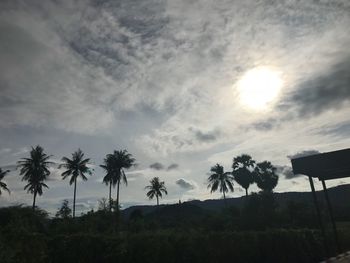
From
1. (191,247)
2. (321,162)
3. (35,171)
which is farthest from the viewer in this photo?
(35,171)

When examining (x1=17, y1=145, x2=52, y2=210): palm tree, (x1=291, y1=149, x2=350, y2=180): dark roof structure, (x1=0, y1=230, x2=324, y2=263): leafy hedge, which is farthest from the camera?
(x1=17, y1=145, x2=52, y2=210): palm tree

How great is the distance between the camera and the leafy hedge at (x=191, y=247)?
13680 mm

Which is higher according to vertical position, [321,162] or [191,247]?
[321,162]

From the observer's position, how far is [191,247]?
44.7ft

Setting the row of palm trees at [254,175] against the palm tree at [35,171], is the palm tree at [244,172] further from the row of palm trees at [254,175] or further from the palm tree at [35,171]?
the palm tree at [35,171]

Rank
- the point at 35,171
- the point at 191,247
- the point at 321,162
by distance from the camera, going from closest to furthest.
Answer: the point at 321,162
the point at 191,247
the point at 35,171

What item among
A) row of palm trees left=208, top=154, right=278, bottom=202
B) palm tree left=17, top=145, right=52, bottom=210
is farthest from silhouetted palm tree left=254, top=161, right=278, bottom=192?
palm tree left=17, top=145, right=52, bottom=210

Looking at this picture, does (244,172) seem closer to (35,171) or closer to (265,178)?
(265,178)

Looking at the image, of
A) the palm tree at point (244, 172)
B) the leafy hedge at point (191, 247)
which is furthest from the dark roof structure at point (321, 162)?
the palm tree at point (244, 172)

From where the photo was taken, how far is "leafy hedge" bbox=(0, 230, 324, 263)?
1368cm

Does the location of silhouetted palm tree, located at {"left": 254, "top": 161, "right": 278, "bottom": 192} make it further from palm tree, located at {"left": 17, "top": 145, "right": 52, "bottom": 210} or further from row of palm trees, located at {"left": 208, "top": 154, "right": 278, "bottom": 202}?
palm tree, located at {"left": 17, "top": 145, "right": 52, "bottom": 210}

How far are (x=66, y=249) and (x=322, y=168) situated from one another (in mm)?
12562

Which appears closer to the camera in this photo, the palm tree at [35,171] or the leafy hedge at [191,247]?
the leafy hedge at [191,247]

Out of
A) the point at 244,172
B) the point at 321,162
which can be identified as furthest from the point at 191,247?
the point at 244,172
